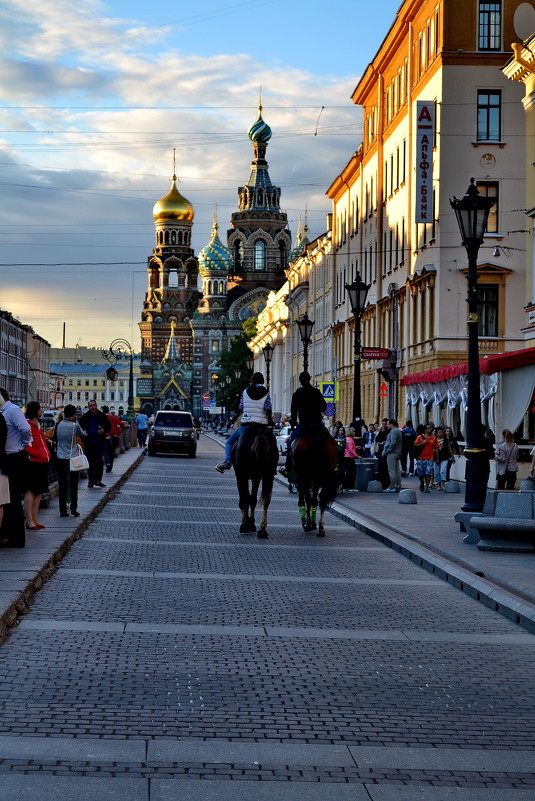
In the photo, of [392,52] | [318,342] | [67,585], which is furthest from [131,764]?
[318,342]

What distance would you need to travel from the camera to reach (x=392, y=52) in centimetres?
5459

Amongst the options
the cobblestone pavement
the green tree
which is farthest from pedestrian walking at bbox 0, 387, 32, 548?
the green tree

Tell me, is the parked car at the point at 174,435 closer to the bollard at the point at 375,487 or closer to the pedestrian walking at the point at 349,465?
the pedestrian walking at the point at 349,465

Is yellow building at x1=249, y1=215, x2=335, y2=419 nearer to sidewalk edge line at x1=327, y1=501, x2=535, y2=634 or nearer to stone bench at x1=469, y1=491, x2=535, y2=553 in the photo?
sidewalk edge line at x1=327, y1=501, x2=535, y2=634

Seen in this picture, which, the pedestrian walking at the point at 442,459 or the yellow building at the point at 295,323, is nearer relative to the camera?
the pedestrian walking at the point at 442,459

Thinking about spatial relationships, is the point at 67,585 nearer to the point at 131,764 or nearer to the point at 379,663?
the point at 379,663

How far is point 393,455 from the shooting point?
28.9 m

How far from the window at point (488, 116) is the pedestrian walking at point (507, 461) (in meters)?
18.5

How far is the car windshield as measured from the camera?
177 feet

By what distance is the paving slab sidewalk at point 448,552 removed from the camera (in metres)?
11.6

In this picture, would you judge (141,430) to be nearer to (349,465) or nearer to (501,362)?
(349,465)

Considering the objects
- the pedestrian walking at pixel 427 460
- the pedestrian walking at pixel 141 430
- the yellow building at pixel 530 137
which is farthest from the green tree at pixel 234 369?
the pedestrian walking at pixel 427 460

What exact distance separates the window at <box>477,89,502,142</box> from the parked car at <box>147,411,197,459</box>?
17.3 m

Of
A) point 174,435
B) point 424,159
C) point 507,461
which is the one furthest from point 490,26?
point 507,461
